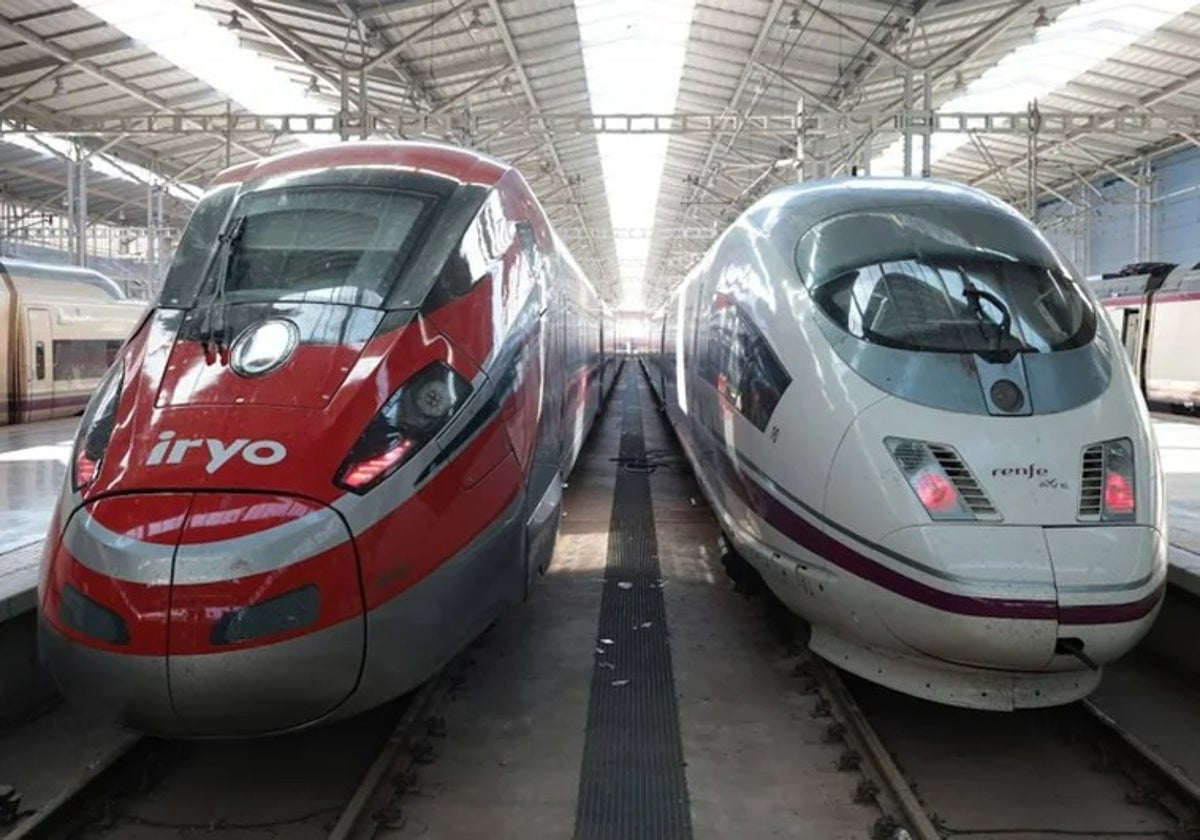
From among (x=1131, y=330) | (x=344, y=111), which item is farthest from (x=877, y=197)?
(x=1131, y=330)

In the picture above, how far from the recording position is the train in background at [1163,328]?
17.5 m

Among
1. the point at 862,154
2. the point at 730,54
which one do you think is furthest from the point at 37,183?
the point at 862,154

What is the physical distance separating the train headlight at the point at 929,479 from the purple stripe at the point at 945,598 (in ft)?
1.02

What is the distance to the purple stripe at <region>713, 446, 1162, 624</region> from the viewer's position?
375cm

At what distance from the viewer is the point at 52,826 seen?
3695 mm

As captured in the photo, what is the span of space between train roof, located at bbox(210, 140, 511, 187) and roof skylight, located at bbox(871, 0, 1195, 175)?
14360 mm

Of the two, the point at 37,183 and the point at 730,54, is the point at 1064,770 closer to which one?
the point at 730,54

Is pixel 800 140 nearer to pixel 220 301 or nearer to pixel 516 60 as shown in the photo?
pixel 516 60

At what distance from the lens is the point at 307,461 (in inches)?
136

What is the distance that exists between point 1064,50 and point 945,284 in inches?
706

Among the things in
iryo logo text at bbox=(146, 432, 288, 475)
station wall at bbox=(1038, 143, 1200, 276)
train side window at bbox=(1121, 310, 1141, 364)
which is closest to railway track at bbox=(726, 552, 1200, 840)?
iryo logo text at bbox=(146, 432, 288, 475)

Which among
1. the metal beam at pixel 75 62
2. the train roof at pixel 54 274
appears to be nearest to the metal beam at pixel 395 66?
the metal beam at pixel 75 62

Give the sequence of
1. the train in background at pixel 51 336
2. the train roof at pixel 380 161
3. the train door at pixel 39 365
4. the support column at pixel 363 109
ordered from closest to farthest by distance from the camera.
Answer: the train roof at pixel 380 161
the train in background at pixel 51 336
the train door at pixel 39 365
the support column at pixel 363 109

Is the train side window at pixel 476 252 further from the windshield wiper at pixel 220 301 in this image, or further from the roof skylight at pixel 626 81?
the roof skylight at pixel 626 81
